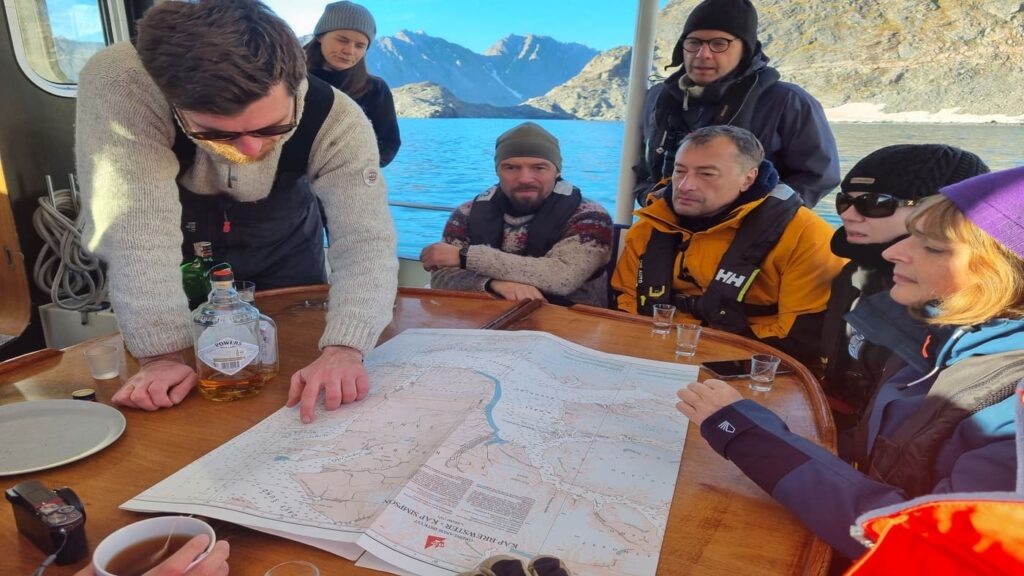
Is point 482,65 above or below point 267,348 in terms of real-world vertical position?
above

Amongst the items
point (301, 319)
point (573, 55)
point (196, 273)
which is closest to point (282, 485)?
point (301, 319)

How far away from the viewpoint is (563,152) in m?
2.39

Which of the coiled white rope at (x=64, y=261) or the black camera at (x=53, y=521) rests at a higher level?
the black camera at (x=53, y=521)

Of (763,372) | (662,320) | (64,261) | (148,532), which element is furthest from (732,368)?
(64,261)

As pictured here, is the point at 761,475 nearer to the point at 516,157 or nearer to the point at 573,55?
the point at 516,157

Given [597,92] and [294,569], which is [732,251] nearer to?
[294,569]

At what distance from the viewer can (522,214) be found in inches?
90.1

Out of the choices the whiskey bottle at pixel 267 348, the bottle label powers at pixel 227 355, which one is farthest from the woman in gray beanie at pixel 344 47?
the bottle label powers at pixel 227 355

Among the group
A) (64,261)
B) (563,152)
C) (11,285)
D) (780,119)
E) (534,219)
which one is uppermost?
(780,119)

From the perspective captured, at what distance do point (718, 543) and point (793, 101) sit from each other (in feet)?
6.47

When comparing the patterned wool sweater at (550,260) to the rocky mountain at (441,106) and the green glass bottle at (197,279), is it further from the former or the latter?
the rocky mountain at (441,106)

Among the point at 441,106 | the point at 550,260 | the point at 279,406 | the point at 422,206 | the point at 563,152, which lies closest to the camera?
the point at 279,406

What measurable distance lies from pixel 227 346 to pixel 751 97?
6.45 feet

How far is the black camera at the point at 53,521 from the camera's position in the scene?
61 cm
